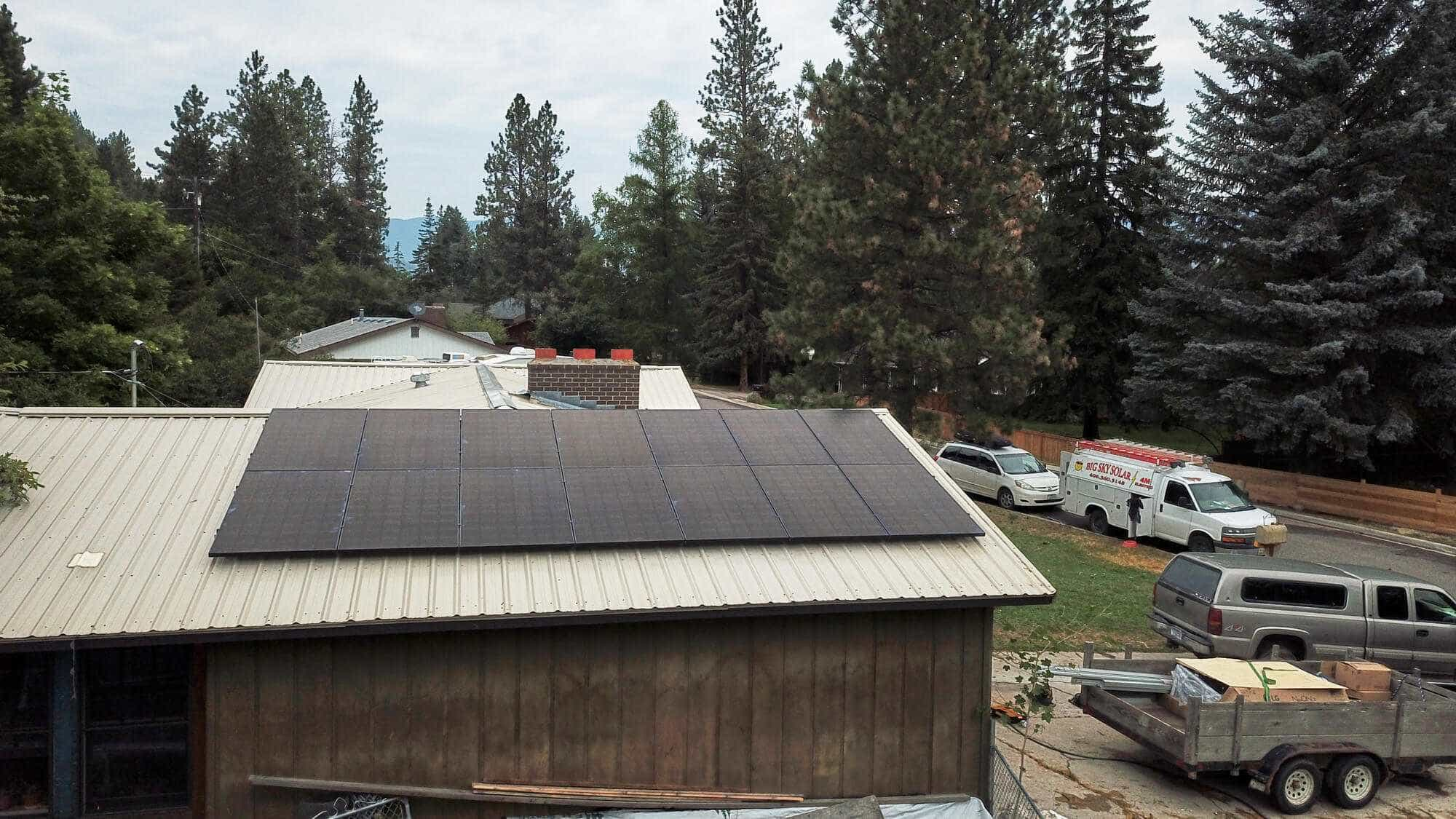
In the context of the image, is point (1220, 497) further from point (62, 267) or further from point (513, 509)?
point (62, 267)

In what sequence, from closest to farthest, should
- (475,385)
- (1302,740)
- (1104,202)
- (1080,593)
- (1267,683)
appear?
(1302,740) → (1267,683) → (475,385) → (1080,593) → (1104,202)

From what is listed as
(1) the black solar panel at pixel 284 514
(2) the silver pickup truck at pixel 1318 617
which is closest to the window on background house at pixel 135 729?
(1) the black solar panel at pixel 284 514

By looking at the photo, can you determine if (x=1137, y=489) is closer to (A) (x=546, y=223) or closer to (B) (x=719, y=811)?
(B) (x=719, y=811)

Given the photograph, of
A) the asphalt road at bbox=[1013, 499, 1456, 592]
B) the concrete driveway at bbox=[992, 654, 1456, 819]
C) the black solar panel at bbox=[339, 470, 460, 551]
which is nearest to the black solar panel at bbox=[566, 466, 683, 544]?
the black solar panel at bbox=[339, 470, 460, 551]

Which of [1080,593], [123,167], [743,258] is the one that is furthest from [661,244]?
[123,167]

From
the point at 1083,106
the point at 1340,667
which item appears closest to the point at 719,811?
the point at 1340,667

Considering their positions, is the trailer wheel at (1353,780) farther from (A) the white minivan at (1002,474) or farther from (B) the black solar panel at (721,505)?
(A) the white minivan at (1002,474)

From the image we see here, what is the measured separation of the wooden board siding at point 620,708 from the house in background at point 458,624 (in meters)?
0.02

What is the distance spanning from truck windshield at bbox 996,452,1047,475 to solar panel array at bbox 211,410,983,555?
18.6m

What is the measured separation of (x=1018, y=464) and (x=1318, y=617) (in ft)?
45.9

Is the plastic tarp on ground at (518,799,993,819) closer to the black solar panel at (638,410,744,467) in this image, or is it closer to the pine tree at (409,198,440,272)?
the black solar panel at (638,410,744,467)

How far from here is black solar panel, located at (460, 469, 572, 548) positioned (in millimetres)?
7926

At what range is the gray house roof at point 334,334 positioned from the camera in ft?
148

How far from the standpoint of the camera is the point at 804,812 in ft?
25.8
